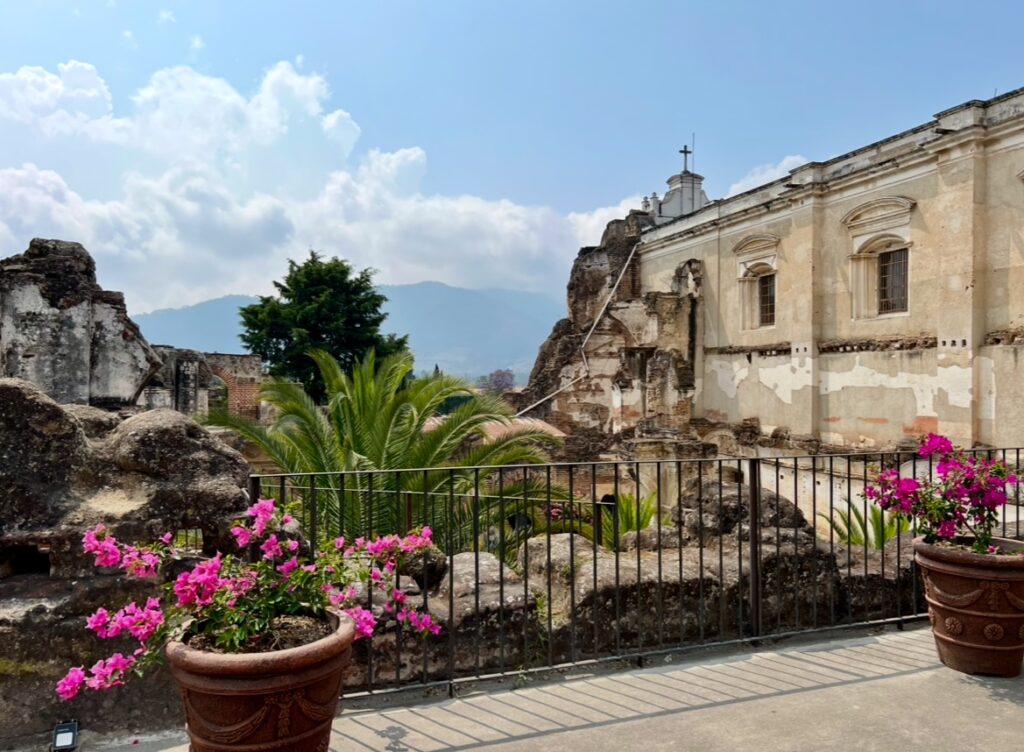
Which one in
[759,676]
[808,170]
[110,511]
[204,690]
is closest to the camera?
[204,690]

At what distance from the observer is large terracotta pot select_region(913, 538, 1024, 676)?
3965mm

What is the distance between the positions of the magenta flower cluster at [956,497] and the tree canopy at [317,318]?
28666mm

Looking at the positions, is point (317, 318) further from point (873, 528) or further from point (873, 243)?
point (873, 528)

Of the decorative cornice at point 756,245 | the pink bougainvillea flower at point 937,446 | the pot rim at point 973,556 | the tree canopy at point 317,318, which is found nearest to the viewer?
the pot rim at point 973,556

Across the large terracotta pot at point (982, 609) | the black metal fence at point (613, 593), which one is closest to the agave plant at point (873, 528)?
the black metal fence at point (613, 593)

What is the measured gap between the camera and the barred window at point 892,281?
1792 centimetres

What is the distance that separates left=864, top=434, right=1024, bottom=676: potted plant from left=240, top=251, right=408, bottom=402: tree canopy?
28.7 metres

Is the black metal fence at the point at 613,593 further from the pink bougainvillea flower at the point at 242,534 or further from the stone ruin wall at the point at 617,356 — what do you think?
the stone ruin wall at the point at 617,356

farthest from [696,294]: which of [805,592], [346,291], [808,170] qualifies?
[805,592]

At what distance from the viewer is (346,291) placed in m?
32.6

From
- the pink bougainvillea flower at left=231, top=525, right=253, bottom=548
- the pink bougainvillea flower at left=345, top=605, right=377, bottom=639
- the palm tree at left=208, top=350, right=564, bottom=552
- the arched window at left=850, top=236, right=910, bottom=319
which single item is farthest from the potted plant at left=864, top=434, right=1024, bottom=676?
the arched window at left=850, top=236, right=910, bottom=319

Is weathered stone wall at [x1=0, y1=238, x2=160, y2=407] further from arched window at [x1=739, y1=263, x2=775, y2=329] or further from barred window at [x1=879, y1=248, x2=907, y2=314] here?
arched window at [x1=739, y1=263, x2=775, y2=329]

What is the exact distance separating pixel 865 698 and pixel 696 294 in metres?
22.3

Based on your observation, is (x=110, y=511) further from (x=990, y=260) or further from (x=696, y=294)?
(x=696, y=294)
